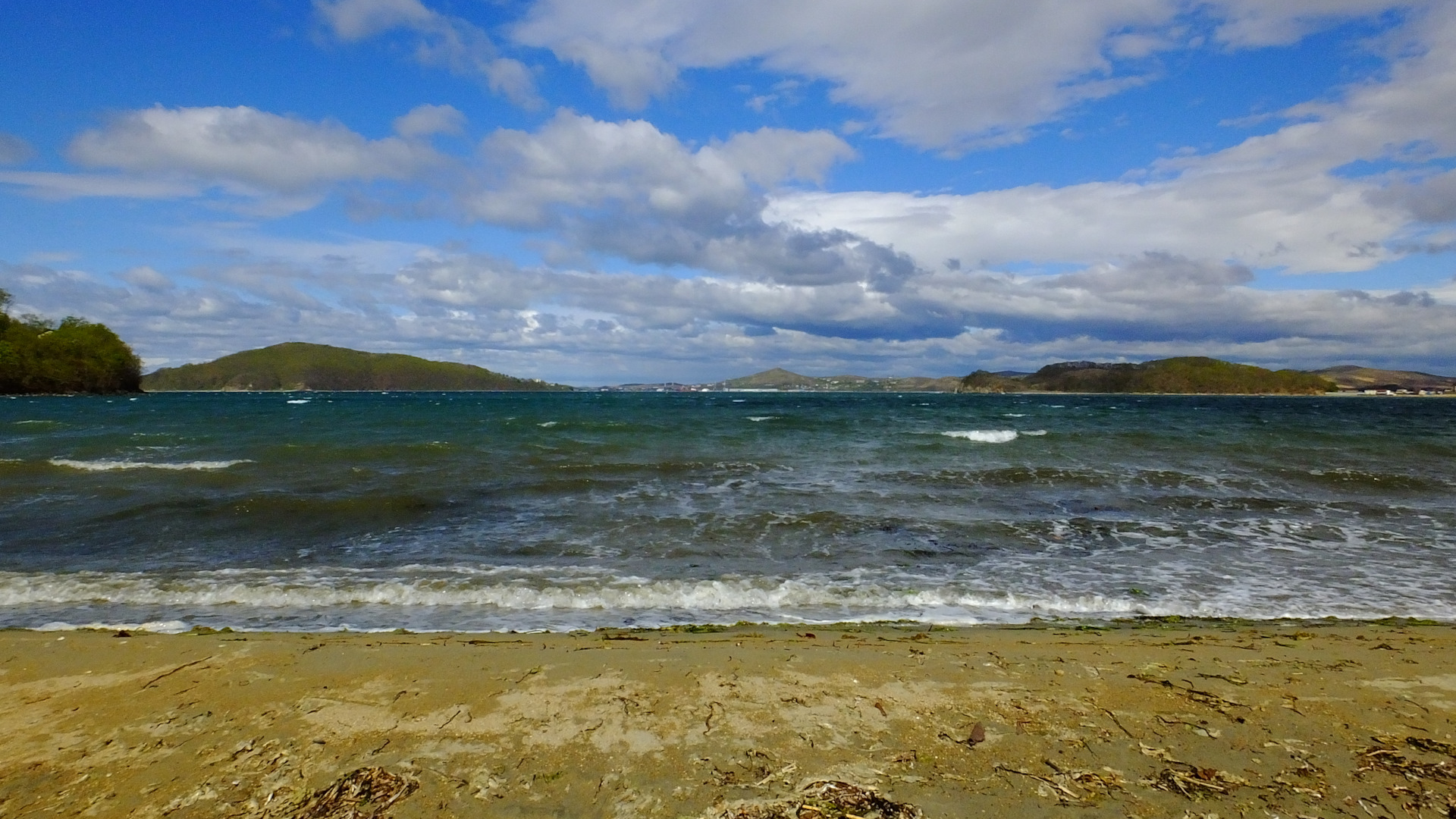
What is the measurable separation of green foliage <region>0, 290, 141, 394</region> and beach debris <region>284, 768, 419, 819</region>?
13514cm

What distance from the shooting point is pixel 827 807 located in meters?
3.44

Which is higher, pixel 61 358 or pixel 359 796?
pixel 61 358

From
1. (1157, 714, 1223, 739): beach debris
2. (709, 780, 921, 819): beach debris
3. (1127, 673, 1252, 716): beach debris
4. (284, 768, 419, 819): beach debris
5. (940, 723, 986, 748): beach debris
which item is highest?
(709, 780, 921, 819): beach debris

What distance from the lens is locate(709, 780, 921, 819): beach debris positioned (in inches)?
133

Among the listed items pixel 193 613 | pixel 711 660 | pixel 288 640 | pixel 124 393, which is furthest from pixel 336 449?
pixel 124 393

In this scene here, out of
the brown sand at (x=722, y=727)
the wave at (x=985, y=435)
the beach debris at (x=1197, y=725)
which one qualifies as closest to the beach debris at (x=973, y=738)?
the brown sand at (x=722, y=727)

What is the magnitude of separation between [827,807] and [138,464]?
84.0ft

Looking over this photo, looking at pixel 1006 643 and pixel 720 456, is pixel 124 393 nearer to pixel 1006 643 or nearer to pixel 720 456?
pixel 720 456

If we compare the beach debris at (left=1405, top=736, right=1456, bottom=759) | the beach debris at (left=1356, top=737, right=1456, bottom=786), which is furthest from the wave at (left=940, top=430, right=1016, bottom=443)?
the beach debris at (left=1356, top=737, right=1456, bottom=786)

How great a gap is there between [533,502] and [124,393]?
14633cm

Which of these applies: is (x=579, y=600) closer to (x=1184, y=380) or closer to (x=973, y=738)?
(x=973, y=738)

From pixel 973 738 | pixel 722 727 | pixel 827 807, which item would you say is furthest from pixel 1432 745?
pixel 722 727

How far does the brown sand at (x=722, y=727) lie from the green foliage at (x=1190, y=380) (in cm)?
19391

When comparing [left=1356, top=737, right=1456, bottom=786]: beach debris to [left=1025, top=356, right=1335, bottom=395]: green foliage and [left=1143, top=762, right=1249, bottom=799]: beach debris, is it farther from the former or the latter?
[left=1025, top=356, right=1335, bottom=395]: green foliage
